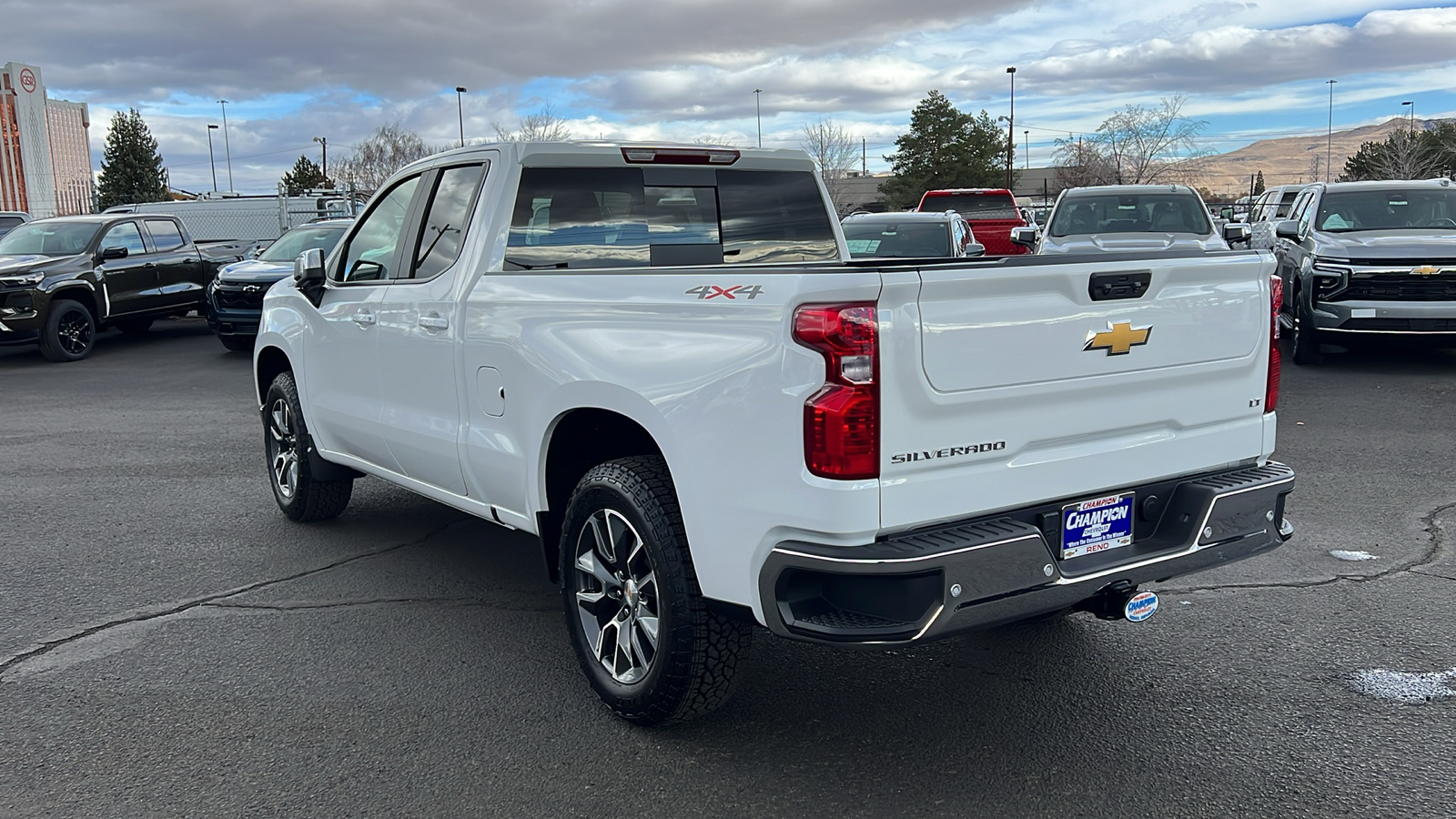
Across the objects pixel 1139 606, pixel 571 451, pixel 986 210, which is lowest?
pixel 1139 606

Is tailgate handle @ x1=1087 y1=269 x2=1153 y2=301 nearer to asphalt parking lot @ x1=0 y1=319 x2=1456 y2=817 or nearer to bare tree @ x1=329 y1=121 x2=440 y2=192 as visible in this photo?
asphalt parking lot @ x1=0 y1=319 x2=1456 y2=817

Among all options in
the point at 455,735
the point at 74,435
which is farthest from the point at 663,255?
the point at 74,435

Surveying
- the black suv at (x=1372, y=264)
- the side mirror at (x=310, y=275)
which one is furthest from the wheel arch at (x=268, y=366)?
the black suv at (x=1372, y=264)

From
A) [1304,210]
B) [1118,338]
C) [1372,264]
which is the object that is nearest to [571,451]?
[1118,338]

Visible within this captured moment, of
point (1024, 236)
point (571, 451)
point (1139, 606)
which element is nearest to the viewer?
point (1139, 606)

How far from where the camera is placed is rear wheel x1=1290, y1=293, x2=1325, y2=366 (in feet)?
38.4

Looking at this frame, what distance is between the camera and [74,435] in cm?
976

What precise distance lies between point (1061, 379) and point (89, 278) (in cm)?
1523

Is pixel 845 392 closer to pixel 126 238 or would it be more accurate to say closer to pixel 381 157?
pixel 126 238

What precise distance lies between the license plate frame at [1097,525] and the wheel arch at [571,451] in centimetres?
137

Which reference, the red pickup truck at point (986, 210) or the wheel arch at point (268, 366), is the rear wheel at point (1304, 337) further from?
the wheel arch at point (268, 366)

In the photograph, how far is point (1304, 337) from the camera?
11906mm

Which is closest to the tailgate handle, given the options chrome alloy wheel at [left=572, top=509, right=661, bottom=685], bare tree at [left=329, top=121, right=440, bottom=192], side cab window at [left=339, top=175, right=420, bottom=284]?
chrome alloy wheel at [left=572, top=509, right=661, bottom=685]

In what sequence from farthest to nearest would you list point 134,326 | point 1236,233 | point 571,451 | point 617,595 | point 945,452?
point 134,326
point 1236,233
point 571,451
point 617,595
point 945,452
